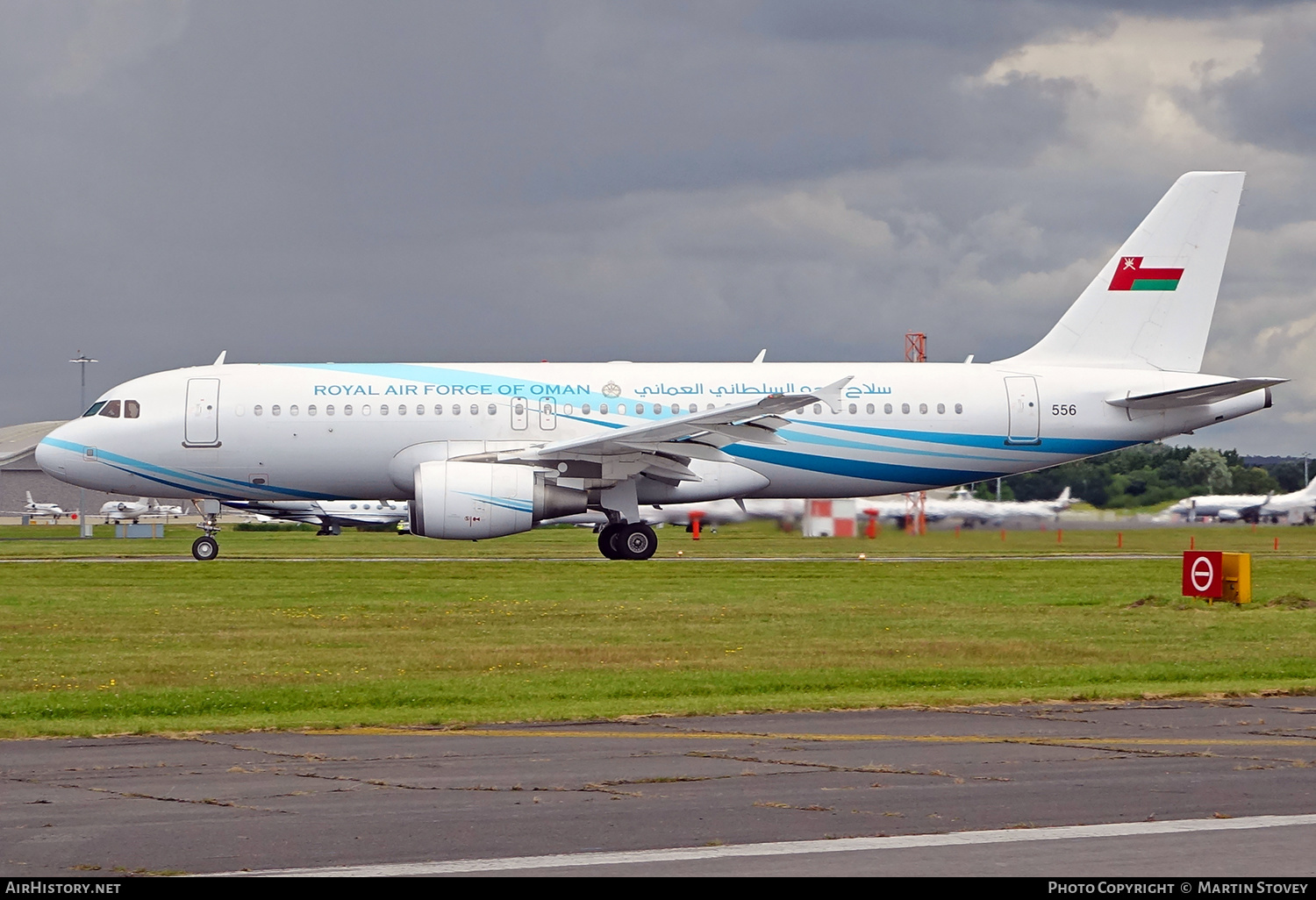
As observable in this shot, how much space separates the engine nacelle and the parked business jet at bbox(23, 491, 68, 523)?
278 ft

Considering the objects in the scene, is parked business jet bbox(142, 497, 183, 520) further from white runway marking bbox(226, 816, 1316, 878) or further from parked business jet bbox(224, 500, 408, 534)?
white runway marking bbox(226, 816, 1316, 878)

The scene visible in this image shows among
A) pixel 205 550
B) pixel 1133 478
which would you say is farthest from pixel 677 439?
pixel 1133 478

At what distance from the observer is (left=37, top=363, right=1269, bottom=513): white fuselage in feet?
113

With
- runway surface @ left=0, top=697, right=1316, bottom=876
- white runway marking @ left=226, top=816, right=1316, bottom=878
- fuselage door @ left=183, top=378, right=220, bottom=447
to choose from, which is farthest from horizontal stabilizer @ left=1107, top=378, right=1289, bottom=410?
white runway marking @ left=226, top=816, right=1316, bottom=878

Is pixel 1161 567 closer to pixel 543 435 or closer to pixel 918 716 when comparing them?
pixel 543 435

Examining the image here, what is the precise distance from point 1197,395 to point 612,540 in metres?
13.5

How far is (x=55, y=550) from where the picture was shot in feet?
156

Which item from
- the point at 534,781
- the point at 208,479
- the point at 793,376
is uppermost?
the point at 793,376

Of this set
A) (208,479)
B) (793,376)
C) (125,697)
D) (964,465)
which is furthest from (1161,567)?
(125,697)

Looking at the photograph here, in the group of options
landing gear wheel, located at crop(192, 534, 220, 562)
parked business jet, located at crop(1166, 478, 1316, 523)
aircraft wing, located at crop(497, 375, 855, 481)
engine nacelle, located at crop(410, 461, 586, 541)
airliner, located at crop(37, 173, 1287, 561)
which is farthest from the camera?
parked business jet, located at crop(1166, 478, 1316, 523)

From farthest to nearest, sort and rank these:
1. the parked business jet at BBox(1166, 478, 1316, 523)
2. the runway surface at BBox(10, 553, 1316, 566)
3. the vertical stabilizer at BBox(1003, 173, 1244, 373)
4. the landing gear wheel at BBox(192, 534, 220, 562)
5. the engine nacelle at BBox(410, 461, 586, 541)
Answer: the parked business jet at BBox(1166, 478, 1316, 523) < the vertical stabilizer at BBox(1003, 173, 1244, 373) < the landing gear wheel at BBox(192, 534, 220, 562) < the runway surface at BBox(10, 553, 1316, 566) < the engine nacelle at BBox(410, 461, 586, 541)

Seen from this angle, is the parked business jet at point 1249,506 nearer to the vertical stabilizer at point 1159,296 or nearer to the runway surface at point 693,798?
the vertical stabilizer at point 1159,296

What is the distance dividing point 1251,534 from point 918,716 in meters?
31.4

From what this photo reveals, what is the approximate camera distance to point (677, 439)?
108ft
